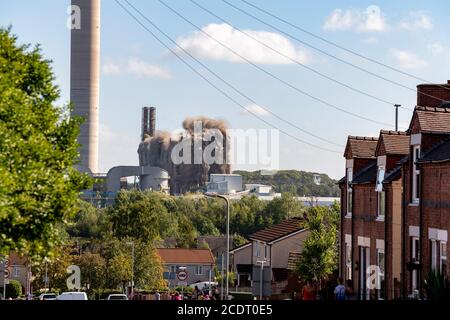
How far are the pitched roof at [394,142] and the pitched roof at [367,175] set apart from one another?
1741 millimetres

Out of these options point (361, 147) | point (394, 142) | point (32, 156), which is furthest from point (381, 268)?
point (32, 156)

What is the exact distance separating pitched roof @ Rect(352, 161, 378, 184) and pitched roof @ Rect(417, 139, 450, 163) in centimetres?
646

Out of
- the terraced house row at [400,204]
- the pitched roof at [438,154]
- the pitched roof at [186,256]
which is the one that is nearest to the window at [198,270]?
the pitched roof at [186,256]

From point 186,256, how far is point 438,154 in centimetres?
9059

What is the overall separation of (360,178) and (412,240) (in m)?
7.59

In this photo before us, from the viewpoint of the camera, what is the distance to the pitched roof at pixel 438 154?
3200 centimetres

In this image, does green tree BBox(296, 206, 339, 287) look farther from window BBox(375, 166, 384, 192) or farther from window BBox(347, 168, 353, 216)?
window BBox(375, 166, 384, 192)

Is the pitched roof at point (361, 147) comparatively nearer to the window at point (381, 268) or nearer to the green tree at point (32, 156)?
the window at point (381, 268)

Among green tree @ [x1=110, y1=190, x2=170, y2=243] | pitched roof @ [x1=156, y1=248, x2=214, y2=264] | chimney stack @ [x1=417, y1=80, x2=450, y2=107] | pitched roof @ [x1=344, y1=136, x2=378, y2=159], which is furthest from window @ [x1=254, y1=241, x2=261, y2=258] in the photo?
chimney stack @ [x1=417, y1=80, x2=450, y2=107]

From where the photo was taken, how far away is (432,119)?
35625mm

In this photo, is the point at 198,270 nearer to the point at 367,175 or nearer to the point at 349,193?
the point at 349,193

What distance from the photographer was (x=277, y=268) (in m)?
79.9
